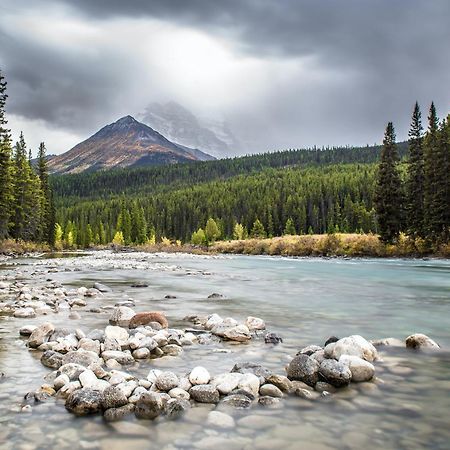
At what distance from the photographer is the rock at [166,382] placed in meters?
6.10

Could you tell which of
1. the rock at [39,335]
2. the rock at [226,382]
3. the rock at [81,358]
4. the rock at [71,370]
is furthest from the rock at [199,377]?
the rock at [39,335]

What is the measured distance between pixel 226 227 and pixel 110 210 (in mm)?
51932

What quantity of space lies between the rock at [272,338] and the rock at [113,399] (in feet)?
13.3

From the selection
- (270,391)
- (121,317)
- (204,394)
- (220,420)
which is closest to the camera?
(220,420)

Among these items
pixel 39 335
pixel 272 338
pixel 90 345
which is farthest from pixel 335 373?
pixel 39 335

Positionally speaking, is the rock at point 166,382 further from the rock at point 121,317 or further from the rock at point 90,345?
the rock at point 121,317

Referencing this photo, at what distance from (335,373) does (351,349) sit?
Result: 3.46 ft

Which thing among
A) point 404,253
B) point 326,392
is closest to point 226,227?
point 404,253

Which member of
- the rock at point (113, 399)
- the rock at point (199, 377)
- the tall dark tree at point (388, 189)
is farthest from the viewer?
the tall dark tree at point (388, 189)

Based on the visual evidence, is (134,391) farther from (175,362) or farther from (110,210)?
(110,210)

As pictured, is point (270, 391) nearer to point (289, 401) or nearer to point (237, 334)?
point (289, 401)

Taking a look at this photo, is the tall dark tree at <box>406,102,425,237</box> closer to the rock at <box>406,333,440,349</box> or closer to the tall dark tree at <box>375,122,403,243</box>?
the tall dark tree at <box>375,122,403,243</box>

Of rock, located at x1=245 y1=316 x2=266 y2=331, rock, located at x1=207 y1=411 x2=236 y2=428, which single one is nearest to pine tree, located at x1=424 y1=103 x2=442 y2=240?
rock, located at x1=245 y1=316 x2=266 y2=331

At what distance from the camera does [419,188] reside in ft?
164
